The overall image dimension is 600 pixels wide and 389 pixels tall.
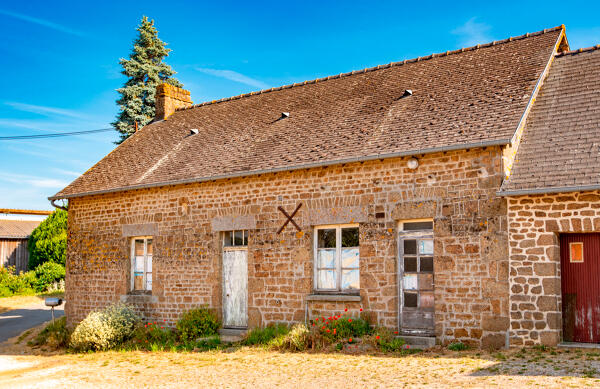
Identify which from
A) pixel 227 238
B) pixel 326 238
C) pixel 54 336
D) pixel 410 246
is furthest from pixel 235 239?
pixel 54 336

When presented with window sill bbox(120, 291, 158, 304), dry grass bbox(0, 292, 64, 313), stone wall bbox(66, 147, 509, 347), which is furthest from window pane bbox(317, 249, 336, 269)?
dry grass bbox(0, 292, 64, 313)

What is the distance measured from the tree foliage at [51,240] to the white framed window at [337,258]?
16853mm

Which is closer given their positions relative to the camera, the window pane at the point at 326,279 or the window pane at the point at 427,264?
the window pane at the point at 427,264

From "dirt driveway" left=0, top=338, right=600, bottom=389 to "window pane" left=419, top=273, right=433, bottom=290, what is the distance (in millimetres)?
1315

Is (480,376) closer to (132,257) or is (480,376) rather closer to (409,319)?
(409,319)

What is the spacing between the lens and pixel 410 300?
35.1ft

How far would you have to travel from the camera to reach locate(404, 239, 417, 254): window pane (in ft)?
35.2

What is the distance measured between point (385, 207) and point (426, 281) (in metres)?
1.49

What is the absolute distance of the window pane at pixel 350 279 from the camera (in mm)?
11336

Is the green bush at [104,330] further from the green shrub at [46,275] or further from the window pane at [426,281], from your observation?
the green shrub at [46,275]

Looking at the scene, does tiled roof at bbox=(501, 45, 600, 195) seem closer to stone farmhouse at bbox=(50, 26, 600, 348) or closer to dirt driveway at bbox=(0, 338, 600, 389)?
stone farmhouse at bbox=(50, 26, 600, 348)

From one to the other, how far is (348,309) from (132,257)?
244 inches

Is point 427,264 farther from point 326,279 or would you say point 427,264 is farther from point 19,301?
point 19,301

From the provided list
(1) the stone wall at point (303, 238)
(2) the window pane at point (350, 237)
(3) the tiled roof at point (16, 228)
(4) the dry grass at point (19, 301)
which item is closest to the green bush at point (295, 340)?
(1) the stone wall at point (303, 238)
